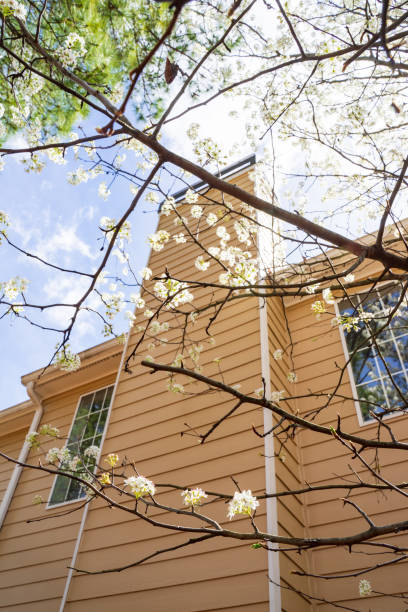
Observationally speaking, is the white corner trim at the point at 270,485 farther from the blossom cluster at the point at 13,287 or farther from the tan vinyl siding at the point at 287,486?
the blossom cluster at the point at 13,287

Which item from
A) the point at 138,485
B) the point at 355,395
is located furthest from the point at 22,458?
the point at 138,485

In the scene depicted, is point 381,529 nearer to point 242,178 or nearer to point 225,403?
point 225,403

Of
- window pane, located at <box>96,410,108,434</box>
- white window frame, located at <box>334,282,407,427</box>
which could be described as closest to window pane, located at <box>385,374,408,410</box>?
white window frame, located at <box>334,282,407,427</box>

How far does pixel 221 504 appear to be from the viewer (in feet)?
11.5

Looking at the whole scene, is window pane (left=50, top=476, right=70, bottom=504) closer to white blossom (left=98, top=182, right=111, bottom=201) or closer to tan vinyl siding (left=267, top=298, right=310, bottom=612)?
tan vinyl siding (left=267, top=298, right=310, bottom=612)

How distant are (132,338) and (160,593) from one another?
2.84 m

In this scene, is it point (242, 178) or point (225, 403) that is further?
point (242, 178)

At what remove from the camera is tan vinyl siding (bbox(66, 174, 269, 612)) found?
3127 millimetres

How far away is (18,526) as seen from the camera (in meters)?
5.33

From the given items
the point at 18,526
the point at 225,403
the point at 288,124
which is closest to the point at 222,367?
the point at 225,403

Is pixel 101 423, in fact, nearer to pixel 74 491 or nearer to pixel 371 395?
pixel 74 491

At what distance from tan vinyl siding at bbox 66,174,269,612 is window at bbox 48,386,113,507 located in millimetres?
Result: 877

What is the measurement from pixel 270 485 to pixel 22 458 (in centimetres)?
409

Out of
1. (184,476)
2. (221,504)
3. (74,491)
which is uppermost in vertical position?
(74,491)
